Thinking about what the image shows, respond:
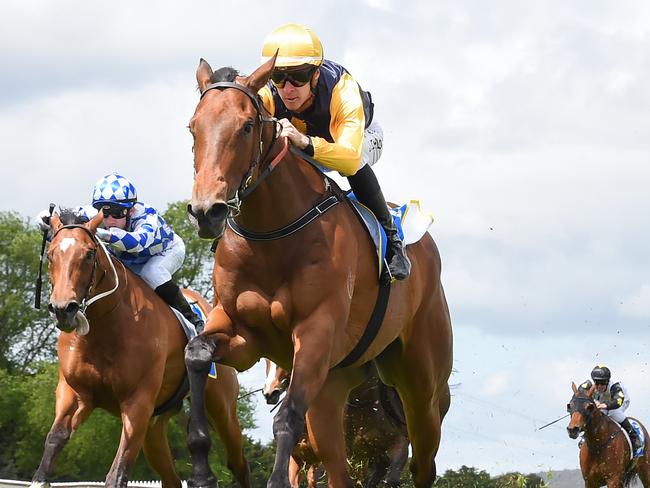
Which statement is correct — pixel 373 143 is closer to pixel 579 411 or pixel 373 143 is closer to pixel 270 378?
pixel 270 378

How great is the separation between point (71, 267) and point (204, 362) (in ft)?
9.32

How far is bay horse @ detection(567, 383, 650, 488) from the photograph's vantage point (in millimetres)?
20219

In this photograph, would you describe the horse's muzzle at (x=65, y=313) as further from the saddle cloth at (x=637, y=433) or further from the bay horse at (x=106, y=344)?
the saddle cloth at (x=637, y=433)

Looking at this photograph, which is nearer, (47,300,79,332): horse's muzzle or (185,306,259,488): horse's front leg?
(185,306,259,488): horse's front leg

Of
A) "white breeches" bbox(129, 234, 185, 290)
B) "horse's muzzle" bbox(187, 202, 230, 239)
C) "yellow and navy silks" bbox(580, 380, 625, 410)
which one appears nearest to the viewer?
"horse's muzzle" bbox(187, 202, 230, 239)

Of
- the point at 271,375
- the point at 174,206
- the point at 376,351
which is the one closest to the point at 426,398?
the point at 376,351

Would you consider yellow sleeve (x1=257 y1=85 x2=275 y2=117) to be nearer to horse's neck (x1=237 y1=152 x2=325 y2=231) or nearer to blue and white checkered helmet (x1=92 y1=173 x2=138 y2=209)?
horse's neck (x1=237 y1=152 x2=325 y2=231)

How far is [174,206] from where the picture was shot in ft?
131

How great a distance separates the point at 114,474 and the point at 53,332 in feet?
107

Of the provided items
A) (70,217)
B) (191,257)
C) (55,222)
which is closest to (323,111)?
(70,217)

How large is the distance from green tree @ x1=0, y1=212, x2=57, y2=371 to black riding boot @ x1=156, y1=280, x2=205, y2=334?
94.1 ft

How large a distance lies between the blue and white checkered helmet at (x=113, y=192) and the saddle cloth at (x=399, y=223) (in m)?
2.71

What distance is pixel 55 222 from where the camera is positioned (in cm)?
1062

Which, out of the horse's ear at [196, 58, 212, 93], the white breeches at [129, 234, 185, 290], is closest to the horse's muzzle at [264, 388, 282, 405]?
the white breeches at [129, 234, 185, 290]
